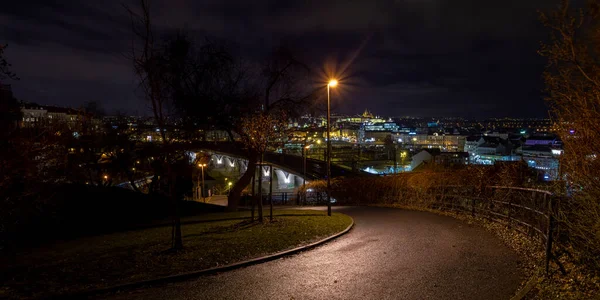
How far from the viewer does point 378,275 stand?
23.1 feet

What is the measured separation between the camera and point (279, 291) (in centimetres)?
632

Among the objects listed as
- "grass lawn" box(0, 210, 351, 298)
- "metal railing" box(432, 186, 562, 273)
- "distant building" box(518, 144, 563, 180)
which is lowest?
"grass lawn" box(0, 210, 351, 298)

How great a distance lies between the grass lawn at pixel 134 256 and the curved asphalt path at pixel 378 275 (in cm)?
77

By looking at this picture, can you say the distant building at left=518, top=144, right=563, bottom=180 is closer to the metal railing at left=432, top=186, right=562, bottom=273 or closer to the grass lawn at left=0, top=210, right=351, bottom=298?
the metal railing at left=432, top=186, right=562, bottom=273

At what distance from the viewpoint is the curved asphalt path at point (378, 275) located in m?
6.13

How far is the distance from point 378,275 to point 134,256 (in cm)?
575

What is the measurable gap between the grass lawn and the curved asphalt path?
77 centimetres

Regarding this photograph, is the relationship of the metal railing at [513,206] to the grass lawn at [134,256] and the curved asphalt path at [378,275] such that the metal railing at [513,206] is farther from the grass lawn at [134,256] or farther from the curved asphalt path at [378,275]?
the grass lawn at [134,256]

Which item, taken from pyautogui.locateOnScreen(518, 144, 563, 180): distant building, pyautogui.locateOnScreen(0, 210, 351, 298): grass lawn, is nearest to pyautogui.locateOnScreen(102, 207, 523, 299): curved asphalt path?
pyautogui.locateOnScreen(0, 210, 351, 298): grass lawn

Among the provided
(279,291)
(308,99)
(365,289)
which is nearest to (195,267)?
(279,291)

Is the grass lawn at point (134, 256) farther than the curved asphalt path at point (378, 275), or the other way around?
the grass lawn at point (134, 256)

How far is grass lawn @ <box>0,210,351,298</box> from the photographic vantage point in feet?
22.0

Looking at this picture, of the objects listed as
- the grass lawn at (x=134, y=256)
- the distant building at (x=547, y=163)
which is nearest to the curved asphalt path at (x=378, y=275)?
the grass lawn at (x=134, y=256)

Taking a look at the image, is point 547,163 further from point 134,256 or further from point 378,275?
point 134,256
